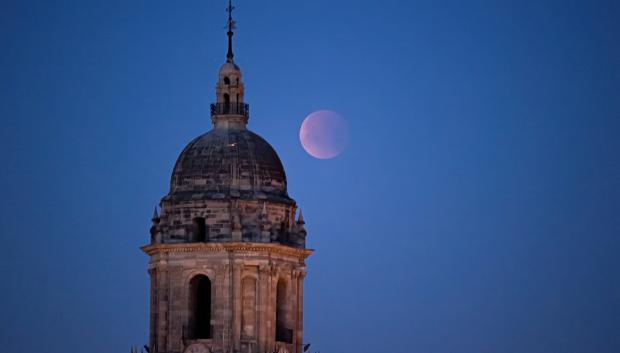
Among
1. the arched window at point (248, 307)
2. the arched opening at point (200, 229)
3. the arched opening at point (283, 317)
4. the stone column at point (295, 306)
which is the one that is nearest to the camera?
the arched window at point (248, 307)

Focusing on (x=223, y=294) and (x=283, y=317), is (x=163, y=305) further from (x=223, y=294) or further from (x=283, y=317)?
(x=283, y=317)

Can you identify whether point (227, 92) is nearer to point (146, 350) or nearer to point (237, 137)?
point (237, 137)

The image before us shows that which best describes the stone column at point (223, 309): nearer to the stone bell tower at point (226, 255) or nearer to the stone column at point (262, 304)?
the stone bell tower at point (226, 255)

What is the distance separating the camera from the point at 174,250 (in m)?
138

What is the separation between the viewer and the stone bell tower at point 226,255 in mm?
137000

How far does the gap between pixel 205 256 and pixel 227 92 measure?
10.6 meters

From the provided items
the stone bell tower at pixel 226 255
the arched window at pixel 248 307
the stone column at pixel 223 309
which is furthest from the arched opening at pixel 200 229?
the arched window at pixel 248 307

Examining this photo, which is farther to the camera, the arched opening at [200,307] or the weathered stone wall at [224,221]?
the arched opening at [200,307]

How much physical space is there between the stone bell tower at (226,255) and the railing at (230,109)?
51.7 inches

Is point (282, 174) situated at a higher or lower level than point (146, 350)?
higher

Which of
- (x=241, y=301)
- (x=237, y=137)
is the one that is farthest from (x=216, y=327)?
(x=237, y=137)

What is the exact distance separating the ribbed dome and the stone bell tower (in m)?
0.06

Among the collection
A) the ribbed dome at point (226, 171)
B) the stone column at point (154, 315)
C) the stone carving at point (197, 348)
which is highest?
the ribbed dome at point (226, 171)

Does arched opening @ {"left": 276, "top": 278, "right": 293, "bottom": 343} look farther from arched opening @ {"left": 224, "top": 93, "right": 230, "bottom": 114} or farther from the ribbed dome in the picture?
arched opening @ {"left": 224, "top": 93, "right": 230, "bottom": 114}
